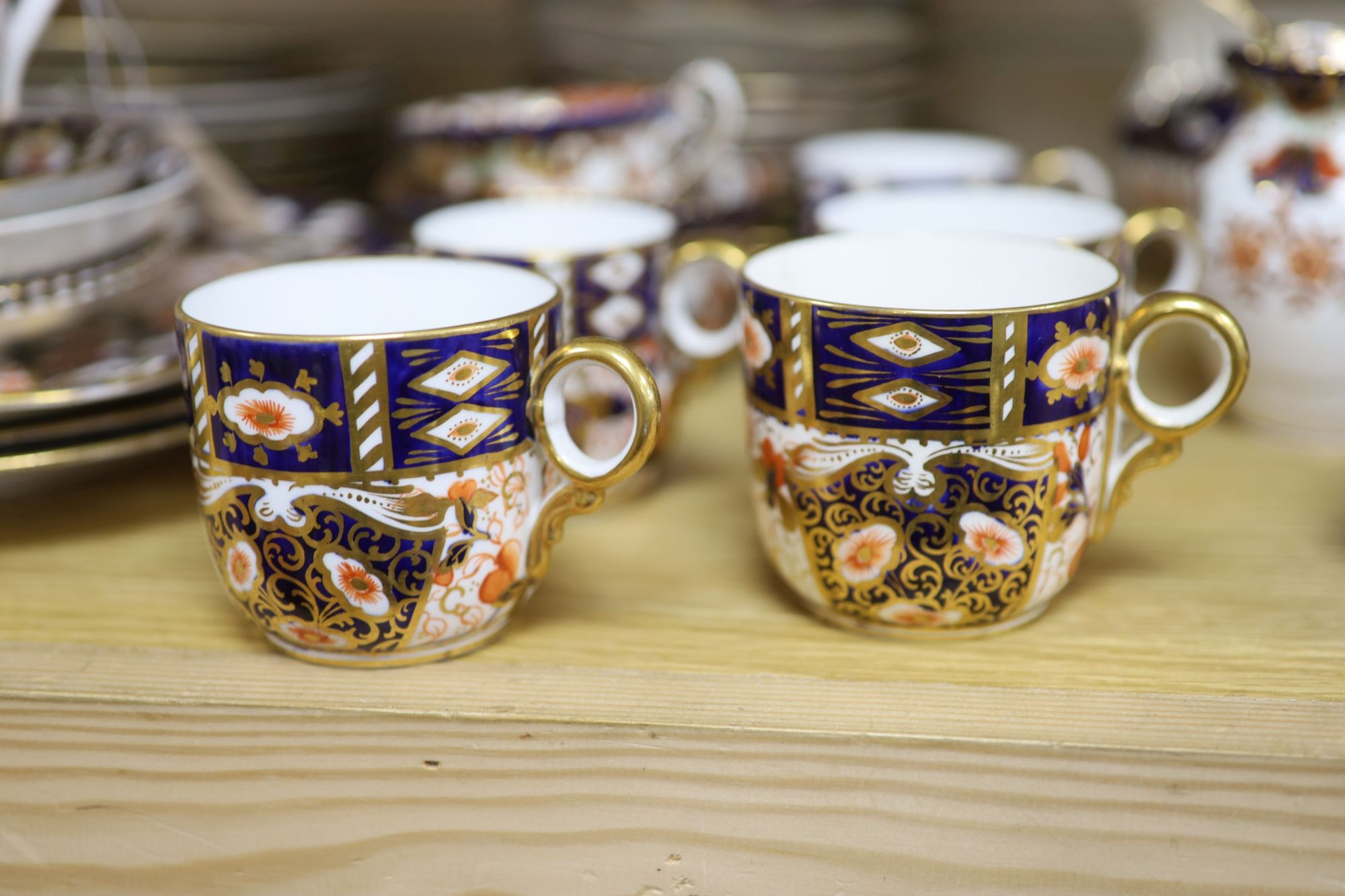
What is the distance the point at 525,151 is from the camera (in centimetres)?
76

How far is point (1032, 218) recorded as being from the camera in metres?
0.68

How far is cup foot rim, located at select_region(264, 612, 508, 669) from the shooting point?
19.2 inches

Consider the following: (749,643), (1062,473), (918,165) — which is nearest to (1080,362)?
(1062,473)

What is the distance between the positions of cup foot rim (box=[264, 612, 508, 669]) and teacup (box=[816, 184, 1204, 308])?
10.1 inches

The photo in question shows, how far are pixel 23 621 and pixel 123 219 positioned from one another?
0.63ft

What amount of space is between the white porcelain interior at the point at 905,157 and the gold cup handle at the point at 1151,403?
270mm

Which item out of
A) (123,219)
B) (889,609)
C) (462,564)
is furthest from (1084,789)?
(123,219)

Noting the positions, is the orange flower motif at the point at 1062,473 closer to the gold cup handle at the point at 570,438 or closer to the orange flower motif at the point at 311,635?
the gold cup handle at the point at 570,438

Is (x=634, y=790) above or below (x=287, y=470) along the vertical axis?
below

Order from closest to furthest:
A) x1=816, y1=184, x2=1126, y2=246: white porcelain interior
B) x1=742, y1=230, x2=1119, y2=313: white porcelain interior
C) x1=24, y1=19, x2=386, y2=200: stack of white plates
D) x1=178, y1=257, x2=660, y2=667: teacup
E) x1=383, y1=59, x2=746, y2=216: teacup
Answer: x1=178, y1=257, x2=660, y2=667: teacup, x1=742, y1=230, x2=1119, y2=313: white porcelain interior, x1=816, y1=184, x2=1126, y2=246: white porcelain interior, x1=383, y1=59, x2=746, y2=216: teacup, x1=24, y1=19, x2=386, y2=200: stack of white plates

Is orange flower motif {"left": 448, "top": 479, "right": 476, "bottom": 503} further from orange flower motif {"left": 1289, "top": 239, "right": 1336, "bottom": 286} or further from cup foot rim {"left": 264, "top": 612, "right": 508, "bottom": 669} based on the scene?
orange flower motif {"left": 1289, "top": 239, "right": 1336, "bottom": 286}

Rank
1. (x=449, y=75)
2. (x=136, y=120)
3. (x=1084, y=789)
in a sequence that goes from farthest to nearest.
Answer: (x=449, y=75) → (x=136, y=120) → (x=1084, y=789)

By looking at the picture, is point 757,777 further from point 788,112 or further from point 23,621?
point 788,112

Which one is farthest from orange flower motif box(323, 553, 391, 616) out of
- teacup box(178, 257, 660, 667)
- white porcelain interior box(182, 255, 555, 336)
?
white porcelain interior box(182, 255, 555, 336)
